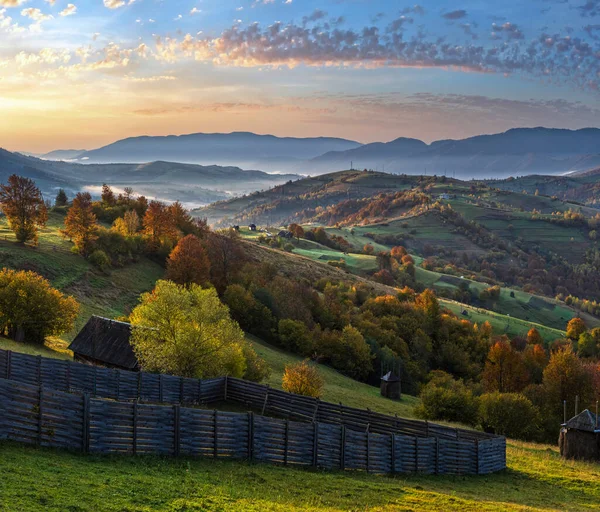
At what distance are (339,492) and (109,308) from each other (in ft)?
167

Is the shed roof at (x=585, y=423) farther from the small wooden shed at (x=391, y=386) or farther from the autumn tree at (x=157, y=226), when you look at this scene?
the autumn tree at (x=157, y=226)

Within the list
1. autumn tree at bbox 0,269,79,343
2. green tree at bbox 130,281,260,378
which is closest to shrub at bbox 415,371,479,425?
green tree at bbox 130,281,260,378

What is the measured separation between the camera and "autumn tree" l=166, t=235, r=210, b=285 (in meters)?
81.9

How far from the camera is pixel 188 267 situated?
8256 cm

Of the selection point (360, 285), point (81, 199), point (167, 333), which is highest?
point (81, 199)

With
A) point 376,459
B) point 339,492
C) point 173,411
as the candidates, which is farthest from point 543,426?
point 173,411

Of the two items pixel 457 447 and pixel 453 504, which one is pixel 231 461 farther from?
pixel 457 447

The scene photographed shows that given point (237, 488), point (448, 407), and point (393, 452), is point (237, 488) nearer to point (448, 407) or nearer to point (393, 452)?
point (393, 452)

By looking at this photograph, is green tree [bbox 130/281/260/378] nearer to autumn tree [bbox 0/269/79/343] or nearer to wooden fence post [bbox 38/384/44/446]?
autumn tree [bbox 0/269/79/343]

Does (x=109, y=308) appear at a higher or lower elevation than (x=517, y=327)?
higher

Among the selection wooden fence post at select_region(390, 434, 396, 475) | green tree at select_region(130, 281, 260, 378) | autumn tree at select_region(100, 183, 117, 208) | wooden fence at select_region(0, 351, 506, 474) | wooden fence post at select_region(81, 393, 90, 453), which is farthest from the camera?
autumn tree at select_region(100, 183, 117, 208)

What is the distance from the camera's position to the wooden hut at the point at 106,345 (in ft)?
144

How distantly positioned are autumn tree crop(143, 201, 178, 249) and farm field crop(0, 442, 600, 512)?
251 feet

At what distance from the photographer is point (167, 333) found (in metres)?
41.7
